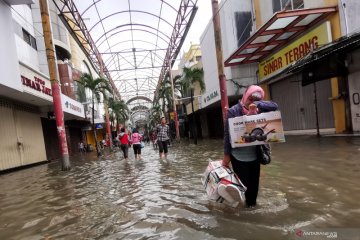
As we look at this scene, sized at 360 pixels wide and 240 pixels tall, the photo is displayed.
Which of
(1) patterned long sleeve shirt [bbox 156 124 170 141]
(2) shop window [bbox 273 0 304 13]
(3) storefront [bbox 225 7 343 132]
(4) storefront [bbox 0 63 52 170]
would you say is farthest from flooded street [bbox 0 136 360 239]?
(2) shop window [bbox 273 0 304 13]

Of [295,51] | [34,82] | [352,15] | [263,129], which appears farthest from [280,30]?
[263,129]

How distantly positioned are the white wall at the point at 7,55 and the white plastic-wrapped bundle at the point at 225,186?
10.7m

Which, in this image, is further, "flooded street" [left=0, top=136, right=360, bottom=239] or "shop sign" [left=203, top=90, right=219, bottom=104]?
"shop sign" [left=203, top=90, right=219, bottom=104]

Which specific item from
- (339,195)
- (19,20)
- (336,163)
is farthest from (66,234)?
(19,20)

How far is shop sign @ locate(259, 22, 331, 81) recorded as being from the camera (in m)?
14.4

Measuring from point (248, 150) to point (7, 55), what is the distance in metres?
12.1

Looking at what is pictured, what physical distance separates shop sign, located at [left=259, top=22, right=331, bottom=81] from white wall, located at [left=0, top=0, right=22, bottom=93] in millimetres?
12171

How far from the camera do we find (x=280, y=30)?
54.0ft

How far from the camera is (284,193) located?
5508 millimetres

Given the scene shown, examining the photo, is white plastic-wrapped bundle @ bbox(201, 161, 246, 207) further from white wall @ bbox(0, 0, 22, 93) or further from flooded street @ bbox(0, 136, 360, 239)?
white wall @ bbox(0, 0, 22, 93)

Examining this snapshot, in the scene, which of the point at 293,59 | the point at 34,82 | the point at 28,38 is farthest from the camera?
the point at 28,38

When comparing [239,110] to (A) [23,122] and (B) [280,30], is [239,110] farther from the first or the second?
(A) [23,122]

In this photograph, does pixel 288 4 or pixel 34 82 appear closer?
pixel 34 82

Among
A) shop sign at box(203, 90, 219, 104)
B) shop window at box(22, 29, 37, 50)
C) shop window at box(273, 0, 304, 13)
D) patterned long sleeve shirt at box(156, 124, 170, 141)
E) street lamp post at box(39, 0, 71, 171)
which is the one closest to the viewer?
street lamp post at box(39, 0, 71, 171)
